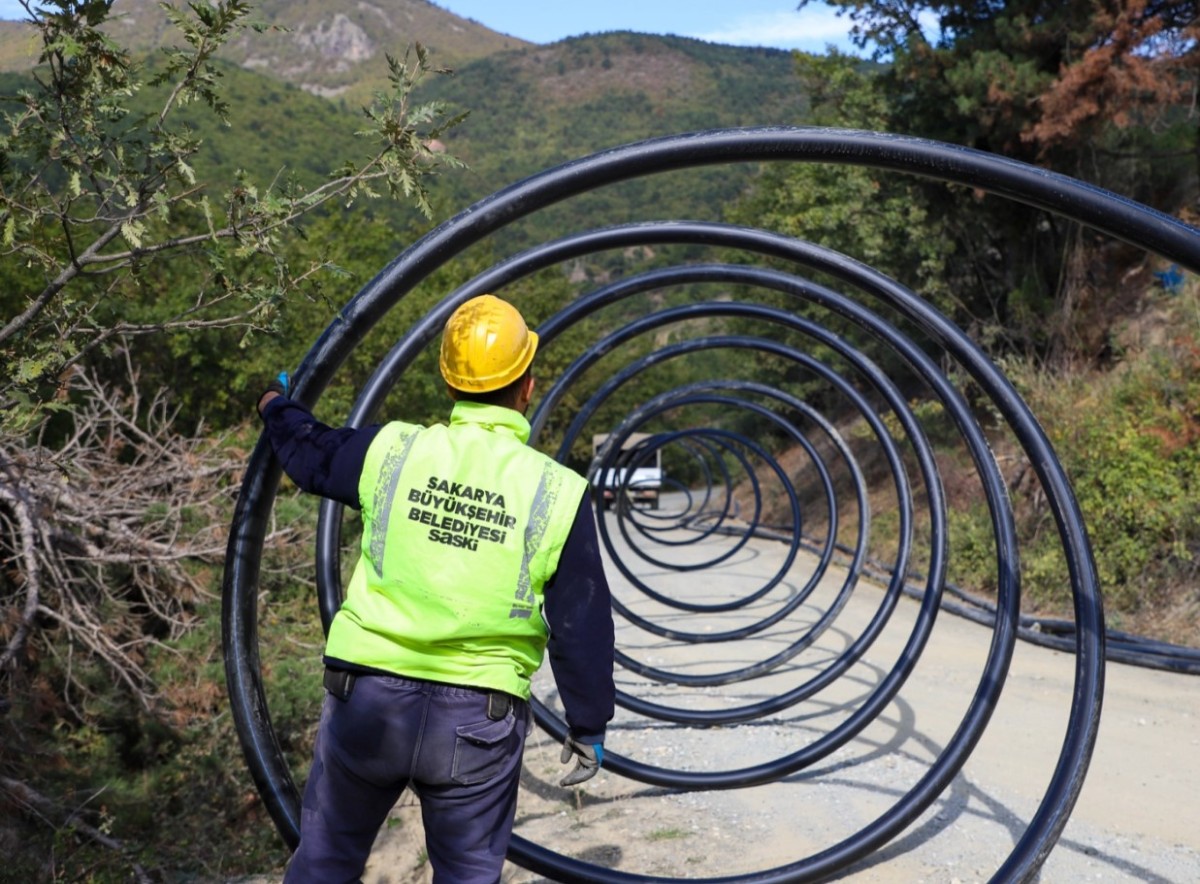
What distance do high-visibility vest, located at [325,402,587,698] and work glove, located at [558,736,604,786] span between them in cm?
23

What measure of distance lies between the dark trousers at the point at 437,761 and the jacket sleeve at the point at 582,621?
0.52 ft

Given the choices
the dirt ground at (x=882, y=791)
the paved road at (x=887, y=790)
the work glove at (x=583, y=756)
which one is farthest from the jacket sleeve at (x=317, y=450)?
the paved road at (x=887, y=790)

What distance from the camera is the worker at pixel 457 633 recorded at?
2.49 meters

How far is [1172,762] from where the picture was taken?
19.1 feet

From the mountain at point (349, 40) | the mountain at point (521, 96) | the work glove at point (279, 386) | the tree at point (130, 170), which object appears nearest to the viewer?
the tree at point (130, 170)

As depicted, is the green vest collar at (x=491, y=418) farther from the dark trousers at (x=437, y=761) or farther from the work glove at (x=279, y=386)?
the work glove at (x=279, y=386)

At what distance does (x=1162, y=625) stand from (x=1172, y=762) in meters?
4.05

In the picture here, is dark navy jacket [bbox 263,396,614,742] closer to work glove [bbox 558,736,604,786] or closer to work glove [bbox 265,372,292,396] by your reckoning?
work glove [bbox 558,736,604,786]

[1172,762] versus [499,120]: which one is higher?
[499,120]

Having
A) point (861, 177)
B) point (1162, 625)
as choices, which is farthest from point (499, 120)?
point (1162, 625)

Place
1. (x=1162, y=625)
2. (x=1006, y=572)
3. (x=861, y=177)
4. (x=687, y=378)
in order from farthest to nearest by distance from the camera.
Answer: (x=687, y=378)
(x=861, y=177)
(x=1162, y=625)
(x=1006, y=572)

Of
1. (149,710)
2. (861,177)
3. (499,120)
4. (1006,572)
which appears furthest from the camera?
(499,120)

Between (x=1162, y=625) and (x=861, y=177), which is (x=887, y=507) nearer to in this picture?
(x=861, y=177)

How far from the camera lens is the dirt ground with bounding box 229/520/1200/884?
4461 mm
